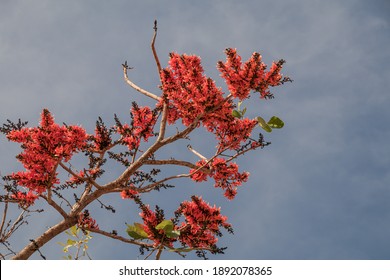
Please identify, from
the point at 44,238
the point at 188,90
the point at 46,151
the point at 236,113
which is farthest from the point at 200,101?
the point at 44,238

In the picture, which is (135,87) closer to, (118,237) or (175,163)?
(175,163)

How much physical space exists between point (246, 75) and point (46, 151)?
374cm

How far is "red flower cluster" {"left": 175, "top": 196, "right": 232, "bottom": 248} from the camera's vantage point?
8086 mm

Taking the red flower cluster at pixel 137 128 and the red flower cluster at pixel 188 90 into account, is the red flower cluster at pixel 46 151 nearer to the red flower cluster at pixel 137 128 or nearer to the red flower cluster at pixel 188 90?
the red flower cluster at pixel 137 128

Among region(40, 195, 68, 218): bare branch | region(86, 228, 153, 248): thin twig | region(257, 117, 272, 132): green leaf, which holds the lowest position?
region(86, 228, 153, 248): thin twig

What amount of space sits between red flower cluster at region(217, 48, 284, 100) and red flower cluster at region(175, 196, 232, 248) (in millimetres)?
2171

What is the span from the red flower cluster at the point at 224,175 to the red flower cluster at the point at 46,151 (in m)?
2.44

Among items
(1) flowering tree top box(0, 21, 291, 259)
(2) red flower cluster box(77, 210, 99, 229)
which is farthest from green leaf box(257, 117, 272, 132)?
(2) red flower cluster box(77, 210, 99, 229)

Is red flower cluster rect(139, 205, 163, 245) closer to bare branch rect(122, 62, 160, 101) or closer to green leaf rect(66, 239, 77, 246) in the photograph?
green leaf rect(66, 239, 77, 246)

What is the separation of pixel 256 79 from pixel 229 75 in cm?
50

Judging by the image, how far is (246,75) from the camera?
25.9 feet
